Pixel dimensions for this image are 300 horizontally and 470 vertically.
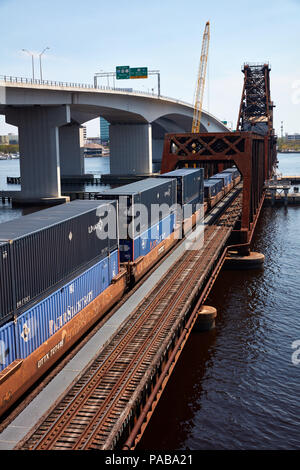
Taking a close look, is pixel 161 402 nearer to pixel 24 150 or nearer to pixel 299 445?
pixel 299 445

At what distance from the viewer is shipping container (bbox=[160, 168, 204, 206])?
155 feet

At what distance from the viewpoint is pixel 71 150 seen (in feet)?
473

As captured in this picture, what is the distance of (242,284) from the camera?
44906mm

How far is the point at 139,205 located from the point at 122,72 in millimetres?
97584

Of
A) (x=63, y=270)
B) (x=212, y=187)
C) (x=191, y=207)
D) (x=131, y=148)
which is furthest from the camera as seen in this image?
(x=131, y=148)

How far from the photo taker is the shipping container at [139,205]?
32438 mm

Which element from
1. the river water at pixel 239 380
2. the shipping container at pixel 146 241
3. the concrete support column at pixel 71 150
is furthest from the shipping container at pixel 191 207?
the concrete support column at pixel 71 150

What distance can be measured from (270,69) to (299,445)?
134974mm

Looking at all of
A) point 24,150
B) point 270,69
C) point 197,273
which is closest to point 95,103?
point 24,150

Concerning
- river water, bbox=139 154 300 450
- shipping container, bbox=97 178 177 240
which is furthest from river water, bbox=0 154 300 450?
shipping container, bbox=97 178 177 240

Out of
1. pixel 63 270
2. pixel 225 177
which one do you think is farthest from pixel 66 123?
pixel 63 270

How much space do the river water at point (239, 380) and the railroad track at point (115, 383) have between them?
11.6 ft

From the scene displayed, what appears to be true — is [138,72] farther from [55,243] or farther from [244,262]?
[55,243]

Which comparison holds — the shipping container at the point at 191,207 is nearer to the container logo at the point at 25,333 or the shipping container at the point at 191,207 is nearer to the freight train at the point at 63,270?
the freight train at the point at 63,270
